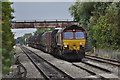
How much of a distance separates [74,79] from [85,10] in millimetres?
20629

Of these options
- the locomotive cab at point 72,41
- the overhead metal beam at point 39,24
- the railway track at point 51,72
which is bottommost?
the railway track at point 51,72

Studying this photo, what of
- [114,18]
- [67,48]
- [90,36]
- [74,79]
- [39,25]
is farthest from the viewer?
[39,25]

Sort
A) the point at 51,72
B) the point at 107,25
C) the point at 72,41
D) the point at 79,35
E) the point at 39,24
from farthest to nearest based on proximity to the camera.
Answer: the point at 39,24, the point at 107,25, the point at 79,35, the point at 72,41, the point at 51,72

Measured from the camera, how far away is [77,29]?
61.8ft

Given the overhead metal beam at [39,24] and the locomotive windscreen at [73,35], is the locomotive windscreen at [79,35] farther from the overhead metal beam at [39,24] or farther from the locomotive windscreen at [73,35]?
the overhead metal beam at [39,24]

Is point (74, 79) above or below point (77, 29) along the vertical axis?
below

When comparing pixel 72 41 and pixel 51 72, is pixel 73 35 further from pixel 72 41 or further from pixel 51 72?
pixel 51 72

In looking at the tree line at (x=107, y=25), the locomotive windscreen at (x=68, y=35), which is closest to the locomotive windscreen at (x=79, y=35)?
the locomotive windscreen at (x=68, y=35)

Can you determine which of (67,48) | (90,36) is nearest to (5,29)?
(67,48)

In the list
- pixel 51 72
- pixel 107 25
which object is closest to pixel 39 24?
pixel 107 25

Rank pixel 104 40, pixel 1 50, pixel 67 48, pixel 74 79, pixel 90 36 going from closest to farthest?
pixel 1 50, pixel 74 79, pixel 67 48, pixel 104 40, pixel 90 36

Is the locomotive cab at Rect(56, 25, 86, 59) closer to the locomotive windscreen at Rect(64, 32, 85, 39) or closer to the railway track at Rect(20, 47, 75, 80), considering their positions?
the locomotive windscreen at Rect(64, 32, 85, 39)

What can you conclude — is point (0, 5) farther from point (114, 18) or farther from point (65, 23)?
point (65, 23)

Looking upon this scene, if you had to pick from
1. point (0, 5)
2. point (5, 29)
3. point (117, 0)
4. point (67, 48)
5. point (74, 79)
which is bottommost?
point (74, 79)
